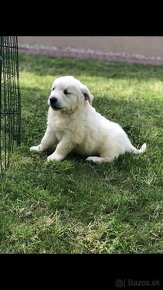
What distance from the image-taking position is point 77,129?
4473 millimetres

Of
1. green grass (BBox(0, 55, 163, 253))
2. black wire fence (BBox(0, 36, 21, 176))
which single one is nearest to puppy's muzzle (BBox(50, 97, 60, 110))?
black wire fence (BBox(0, 36, 21, 176))

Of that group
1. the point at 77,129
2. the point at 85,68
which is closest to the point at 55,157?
the point at 77,129

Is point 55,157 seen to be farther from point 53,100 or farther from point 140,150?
point 140,150

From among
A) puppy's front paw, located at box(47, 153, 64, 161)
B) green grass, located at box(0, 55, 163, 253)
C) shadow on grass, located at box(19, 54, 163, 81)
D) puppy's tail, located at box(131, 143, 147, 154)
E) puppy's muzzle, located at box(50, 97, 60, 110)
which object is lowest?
green grass, located at box(0, 55, 163, 253)

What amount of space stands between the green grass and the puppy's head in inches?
20.4

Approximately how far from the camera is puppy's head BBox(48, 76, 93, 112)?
4.29 m

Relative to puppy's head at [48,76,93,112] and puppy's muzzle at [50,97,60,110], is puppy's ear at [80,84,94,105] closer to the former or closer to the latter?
puppy's head at [48,76,93,112]

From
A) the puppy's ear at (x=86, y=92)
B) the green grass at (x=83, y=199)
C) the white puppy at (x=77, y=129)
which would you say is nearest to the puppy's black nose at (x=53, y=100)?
the white puppy at (x=77, y=129)

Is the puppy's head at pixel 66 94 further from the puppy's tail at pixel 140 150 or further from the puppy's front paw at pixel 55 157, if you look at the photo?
the puppy's tail at pixel 140 150

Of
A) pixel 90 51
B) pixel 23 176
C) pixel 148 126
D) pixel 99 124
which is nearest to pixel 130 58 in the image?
pixel 90 51

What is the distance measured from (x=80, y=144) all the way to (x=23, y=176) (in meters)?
0.77

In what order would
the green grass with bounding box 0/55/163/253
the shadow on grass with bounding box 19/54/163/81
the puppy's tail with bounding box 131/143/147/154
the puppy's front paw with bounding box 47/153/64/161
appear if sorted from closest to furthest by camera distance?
the green grass with bounding box 0/55/163/253, the puppy's front paw with bounding box 47/153/64/161, the puppy's tail with bounding box 131/143/147/154, the shadow on grass with bounding box 19/54/163/81

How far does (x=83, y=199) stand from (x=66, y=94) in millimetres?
1091
